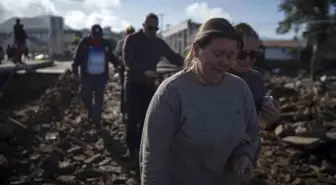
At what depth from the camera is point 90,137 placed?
7.62m

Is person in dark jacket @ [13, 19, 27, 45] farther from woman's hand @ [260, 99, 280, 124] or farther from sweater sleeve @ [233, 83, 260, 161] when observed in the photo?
sweater sleeve @ [233, 83, 260, 161]

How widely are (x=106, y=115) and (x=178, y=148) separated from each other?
8.13 metres

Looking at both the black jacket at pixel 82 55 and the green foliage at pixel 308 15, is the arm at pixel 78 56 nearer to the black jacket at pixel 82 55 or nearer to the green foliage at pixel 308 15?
the black jacket at pixel 82 55

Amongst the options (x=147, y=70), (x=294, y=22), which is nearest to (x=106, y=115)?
(x=147, y=70)

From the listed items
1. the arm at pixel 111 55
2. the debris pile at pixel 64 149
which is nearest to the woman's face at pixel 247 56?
the debris pile at pixel 64 149

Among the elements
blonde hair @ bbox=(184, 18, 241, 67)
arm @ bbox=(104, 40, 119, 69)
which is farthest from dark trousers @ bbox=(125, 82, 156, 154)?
blonde hair @ bbox=(184, 18, 241, 67)

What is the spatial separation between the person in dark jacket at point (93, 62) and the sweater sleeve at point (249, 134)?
18.8 ft

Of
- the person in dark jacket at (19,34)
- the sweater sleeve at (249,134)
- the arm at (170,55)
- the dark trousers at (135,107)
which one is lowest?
the dark trousers at (135,107)

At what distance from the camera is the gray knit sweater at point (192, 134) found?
2.09 metres

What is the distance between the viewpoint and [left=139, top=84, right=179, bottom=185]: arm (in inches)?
81.7

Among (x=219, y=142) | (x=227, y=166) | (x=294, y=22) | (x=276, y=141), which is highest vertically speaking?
(x=294, y=22)

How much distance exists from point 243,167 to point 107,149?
5059 millimetres

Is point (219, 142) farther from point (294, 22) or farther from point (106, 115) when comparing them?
point (294, 22)

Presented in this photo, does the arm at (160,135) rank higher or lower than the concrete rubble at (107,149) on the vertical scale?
higher
